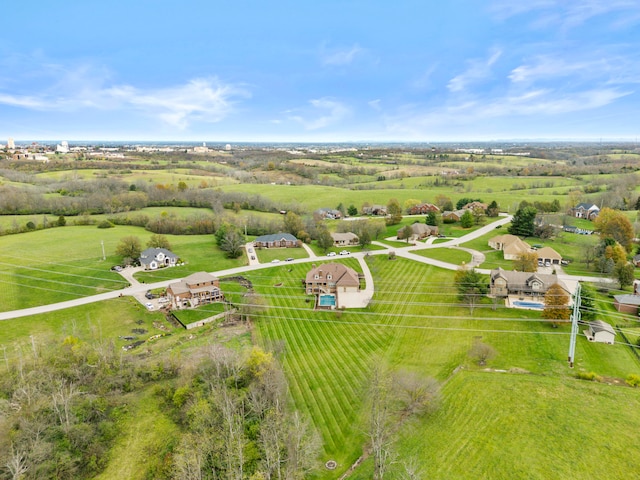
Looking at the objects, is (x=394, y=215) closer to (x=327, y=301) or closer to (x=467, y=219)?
(x=467, y=219)

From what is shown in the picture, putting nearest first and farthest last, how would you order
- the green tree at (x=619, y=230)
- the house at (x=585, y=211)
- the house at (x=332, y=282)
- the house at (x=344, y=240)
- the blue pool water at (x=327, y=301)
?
1. the blue pool water at (x=327, y=301)
2. the house at (x=332, y=282)
3. the green tree at (x=619, y=230)
4. the house at (x=344, y=240)
5. the house at (x=585, y=211)

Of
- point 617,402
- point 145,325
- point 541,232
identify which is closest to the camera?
point 617,402

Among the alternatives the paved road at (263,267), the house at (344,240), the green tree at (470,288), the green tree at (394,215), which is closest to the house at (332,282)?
the paved road at (263,267)

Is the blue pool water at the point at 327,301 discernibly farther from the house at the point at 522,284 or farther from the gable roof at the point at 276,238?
the gable roof at the point at 276,238

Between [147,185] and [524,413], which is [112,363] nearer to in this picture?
[524,413]

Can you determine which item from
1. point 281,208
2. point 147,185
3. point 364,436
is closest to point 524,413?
point 364,436

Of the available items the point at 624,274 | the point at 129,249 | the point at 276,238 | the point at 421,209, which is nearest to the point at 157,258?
the point at 129,249

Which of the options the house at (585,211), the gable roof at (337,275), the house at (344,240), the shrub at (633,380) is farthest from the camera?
the house at (585,211)
